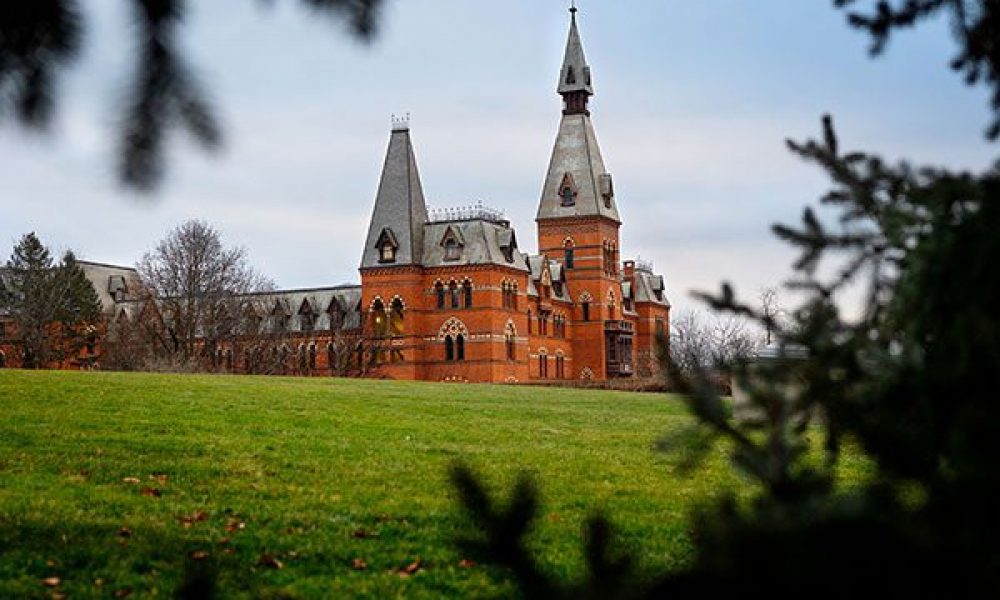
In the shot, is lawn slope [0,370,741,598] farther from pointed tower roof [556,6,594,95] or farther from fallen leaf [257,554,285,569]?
pointed tower roof [556,6,594,95]

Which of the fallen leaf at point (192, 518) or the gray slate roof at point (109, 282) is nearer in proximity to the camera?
the fallen leaf at point (192, 518)

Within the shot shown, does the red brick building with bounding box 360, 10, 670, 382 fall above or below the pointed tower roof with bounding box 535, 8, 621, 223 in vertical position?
below

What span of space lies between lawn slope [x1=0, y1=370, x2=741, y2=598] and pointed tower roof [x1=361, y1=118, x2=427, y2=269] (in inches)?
1610

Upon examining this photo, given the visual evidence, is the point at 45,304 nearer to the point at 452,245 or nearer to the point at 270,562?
the point at 452,245

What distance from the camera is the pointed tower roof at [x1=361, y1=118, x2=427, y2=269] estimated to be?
202 ft

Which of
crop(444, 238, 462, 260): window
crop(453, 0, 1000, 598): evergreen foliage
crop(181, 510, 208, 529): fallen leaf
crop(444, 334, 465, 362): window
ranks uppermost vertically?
crop(444, 238, 462, 260): window

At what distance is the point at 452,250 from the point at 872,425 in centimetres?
5991

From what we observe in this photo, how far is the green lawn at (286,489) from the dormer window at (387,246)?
40834 mm

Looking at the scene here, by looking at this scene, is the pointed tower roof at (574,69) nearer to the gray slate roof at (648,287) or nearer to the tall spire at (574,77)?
the tall spire at (574,77)

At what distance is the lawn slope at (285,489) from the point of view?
7.35m

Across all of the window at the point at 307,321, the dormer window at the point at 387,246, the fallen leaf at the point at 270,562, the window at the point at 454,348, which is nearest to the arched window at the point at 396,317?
the dormer window at the point at 387,246

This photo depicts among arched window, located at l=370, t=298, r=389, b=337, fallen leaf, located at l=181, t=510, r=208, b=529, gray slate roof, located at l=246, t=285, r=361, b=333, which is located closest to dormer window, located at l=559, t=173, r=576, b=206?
arched window, located at l=370, t=298, r=389, b=337

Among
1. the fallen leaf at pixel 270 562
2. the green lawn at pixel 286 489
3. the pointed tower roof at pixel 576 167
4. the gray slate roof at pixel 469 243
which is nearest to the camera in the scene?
the green lawn at pixel 286 489

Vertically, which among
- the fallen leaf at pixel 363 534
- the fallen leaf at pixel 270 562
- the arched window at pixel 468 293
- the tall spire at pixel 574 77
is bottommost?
the fallen leaf at pixel 270 562
